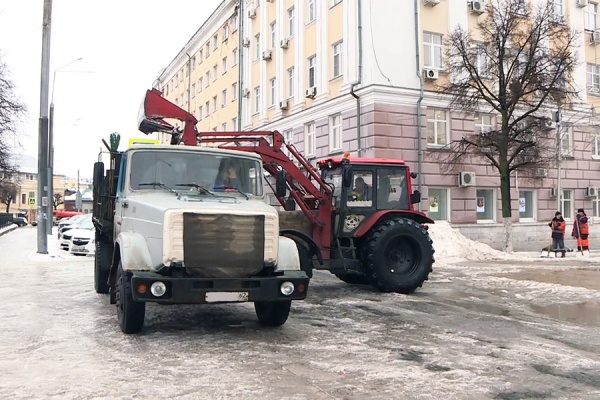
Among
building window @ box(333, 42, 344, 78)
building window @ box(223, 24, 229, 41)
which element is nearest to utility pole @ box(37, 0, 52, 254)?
building window @ box(333, 42, 344, 78)

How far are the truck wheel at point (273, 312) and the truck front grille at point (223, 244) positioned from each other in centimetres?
87

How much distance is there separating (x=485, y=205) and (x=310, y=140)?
8.02 meters

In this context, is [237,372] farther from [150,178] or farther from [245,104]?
[245,104]

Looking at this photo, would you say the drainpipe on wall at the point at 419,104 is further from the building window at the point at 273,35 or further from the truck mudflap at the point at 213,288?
the truck mudflap at the point at 213,288

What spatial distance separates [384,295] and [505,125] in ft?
35.5

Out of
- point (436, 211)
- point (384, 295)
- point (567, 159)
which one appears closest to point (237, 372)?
point (384, 295)

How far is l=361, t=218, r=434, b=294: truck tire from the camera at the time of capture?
10.4m

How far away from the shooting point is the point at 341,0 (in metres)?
23.1

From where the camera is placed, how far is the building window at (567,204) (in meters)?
26.0

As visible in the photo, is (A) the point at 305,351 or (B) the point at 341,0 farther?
(B) the point at 341,0

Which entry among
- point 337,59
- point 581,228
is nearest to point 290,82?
point 337,59

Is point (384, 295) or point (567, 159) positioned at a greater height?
point (567, 159)

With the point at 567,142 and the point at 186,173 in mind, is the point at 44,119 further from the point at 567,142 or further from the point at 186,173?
the point at 567,142

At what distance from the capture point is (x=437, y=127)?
2283cm
